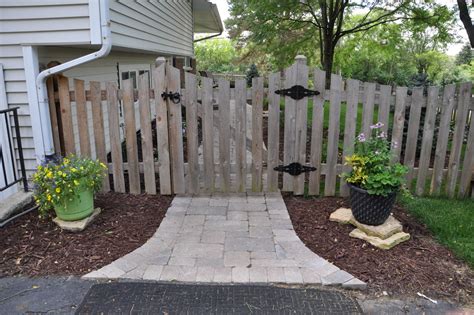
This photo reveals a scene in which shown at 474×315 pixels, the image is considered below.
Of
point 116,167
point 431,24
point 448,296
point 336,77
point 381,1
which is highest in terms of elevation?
point 381,1

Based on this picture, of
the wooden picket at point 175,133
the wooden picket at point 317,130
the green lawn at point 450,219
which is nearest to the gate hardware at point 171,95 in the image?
the wooden picket at point 175,133

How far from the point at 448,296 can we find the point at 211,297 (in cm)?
165

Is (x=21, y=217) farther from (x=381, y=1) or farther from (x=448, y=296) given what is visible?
(x=381, y=1)

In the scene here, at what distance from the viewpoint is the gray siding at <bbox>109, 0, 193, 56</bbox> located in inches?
172

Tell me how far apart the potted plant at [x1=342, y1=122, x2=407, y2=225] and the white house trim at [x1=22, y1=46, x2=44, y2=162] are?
3267 millimetres

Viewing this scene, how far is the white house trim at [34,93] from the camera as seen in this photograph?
3760 millimetres

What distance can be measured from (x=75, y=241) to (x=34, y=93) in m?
1.69

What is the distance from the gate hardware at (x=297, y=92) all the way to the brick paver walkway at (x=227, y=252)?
125 centimetres

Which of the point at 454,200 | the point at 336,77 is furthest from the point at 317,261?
the point at 454,200

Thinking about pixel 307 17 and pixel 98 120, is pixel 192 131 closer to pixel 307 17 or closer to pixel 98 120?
pixel 98 120

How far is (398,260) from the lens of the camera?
2963 millimetres

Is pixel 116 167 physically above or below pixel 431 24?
below

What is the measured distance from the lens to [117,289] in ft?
8.46

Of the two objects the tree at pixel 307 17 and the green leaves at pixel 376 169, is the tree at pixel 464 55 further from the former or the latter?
the green leaves at pixel 376 169
